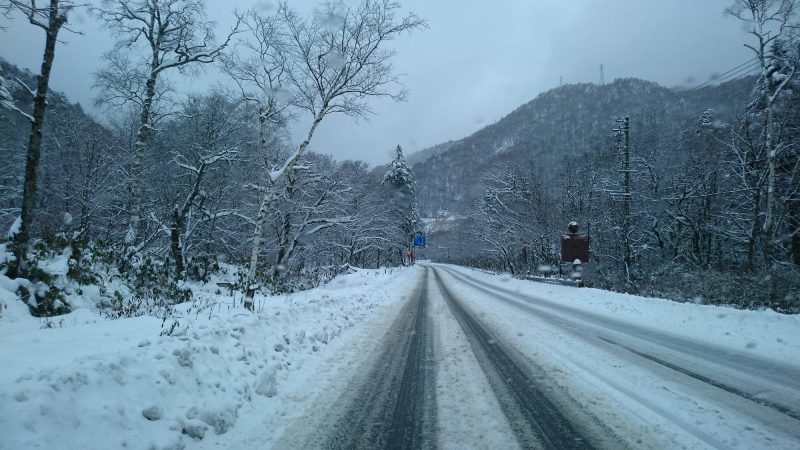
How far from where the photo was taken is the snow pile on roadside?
9.89 ft

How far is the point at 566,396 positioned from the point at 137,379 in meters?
4.54

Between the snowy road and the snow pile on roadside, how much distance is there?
1.14 m

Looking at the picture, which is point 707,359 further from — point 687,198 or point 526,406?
point 687,198

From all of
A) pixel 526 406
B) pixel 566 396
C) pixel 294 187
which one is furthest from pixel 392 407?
pixel 294 187

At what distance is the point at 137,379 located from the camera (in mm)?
3826

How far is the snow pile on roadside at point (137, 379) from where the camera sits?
9.89 feet

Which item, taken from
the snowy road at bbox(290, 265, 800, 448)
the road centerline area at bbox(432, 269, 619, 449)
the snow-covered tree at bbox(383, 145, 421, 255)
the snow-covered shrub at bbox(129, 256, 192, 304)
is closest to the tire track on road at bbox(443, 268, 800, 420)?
the snowy road at bbox(290, 265, 800, 448)

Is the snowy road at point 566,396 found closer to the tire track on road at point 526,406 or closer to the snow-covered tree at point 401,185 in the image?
the tire track on road at point 526,406

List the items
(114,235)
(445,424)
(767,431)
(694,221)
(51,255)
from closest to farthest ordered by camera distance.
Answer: (767,431)
(445,424)
(51,255)
(114,235)
(694,221)

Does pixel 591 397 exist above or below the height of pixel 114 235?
below

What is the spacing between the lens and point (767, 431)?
3549 mm

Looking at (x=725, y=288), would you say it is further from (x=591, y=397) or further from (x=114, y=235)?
(x=114, y=235)

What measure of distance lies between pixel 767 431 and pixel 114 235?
82.9 ft

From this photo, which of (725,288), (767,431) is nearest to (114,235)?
(767,431)
